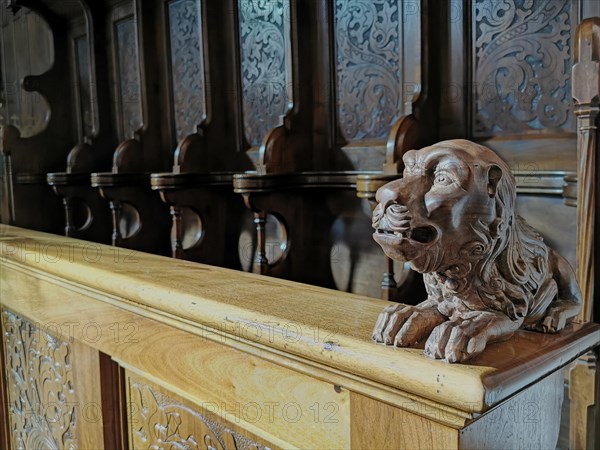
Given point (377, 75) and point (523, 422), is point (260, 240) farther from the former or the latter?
point (523, 422)

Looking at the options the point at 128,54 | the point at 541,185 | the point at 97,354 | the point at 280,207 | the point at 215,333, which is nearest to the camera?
the point at 215,333

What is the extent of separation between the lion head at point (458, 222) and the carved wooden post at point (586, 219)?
0.78 meters

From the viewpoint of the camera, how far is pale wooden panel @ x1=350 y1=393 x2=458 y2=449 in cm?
53

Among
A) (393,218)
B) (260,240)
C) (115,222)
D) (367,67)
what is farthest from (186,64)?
(393,218)

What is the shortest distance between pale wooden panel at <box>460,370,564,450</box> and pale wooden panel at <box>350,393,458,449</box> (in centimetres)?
2

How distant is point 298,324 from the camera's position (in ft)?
2.07

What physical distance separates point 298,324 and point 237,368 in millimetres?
169

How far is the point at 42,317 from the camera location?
1240 mm

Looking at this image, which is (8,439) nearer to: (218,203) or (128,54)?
(218,203)

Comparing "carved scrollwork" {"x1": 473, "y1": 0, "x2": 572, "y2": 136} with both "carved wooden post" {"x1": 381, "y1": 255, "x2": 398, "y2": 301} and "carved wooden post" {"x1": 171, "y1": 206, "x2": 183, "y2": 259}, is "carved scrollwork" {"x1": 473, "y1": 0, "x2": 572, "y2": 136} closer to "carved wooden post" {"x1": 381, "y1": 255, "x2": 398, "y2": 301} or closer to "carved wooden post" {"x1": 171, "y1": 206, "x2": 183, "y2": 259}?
"carved wooden post" {"x1": 381, "y1": 255, "x2": 398, "y2": 301}

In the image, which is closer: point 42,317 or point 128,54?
point 42,317

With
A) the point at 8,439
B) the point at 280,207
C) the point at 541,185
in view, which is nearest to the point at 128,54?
the point at 280,207

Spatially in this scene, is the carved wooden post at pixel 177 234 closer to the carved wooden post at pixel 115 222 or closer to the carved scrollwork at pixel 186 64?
the carved wooden post at pixel 115 222

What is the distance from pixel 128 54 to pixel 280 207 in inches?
59.8
